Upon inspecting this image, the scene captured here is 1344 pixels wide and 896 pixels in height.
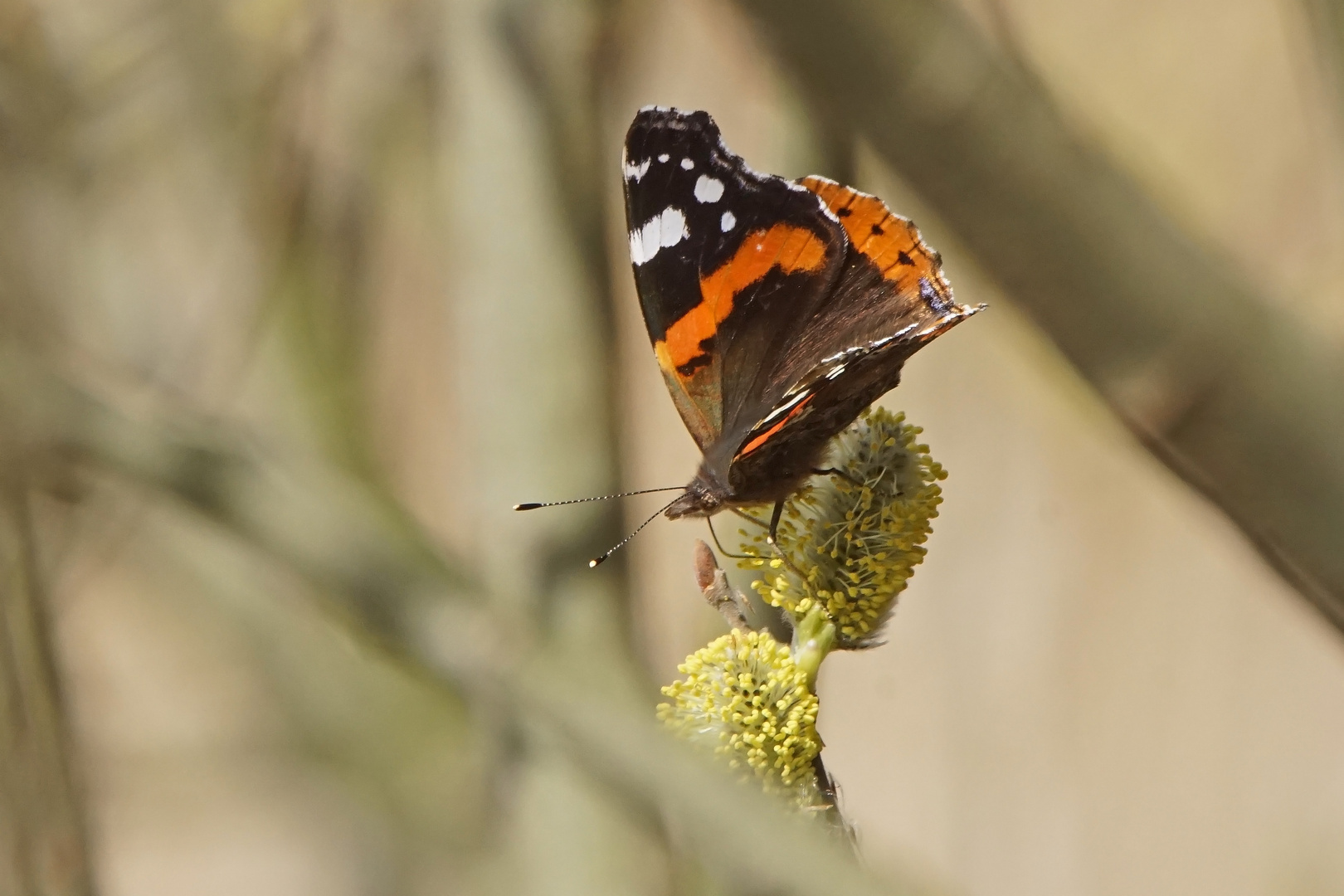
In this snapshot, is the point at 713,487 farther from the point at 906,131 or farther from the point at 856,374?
the point at 906,131

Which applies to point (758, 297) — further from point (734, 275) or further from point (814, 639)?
point (814, 639)

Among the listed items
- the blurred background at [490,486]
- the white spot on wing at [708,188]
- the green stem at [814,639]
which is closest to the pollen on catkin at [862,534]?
the green stem at [814,639]

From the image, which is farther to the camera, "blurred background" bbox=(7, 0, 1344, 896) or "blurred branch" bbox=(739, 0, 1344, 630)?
"blurred background" bbox=(7, 0, 1344, 896)

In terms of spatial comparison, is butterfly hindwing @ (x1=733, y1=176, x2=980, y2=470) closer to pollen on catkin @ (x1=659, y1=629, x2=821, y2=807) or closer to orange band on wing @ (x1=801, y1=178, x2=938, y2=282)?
orange band on wing @ (x1=801, y1=178, x2=938, y2=282)

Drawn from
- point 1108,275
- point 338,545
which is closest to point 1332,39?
point 1108,275

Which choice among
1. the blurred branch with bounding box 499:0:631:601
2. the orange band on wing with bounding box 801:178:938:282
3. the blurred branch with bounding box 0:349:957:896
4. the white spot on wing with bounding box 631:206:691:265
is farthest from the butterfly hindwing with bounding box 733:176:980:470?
the blurred branch with bounding box 499:0:631:601

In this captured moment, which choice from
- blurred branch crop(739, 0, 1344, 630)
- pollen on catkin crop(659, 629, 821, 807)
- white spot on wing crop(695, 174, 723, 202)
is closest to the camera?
blurred branch crop(739, 0, 1344, 630)
